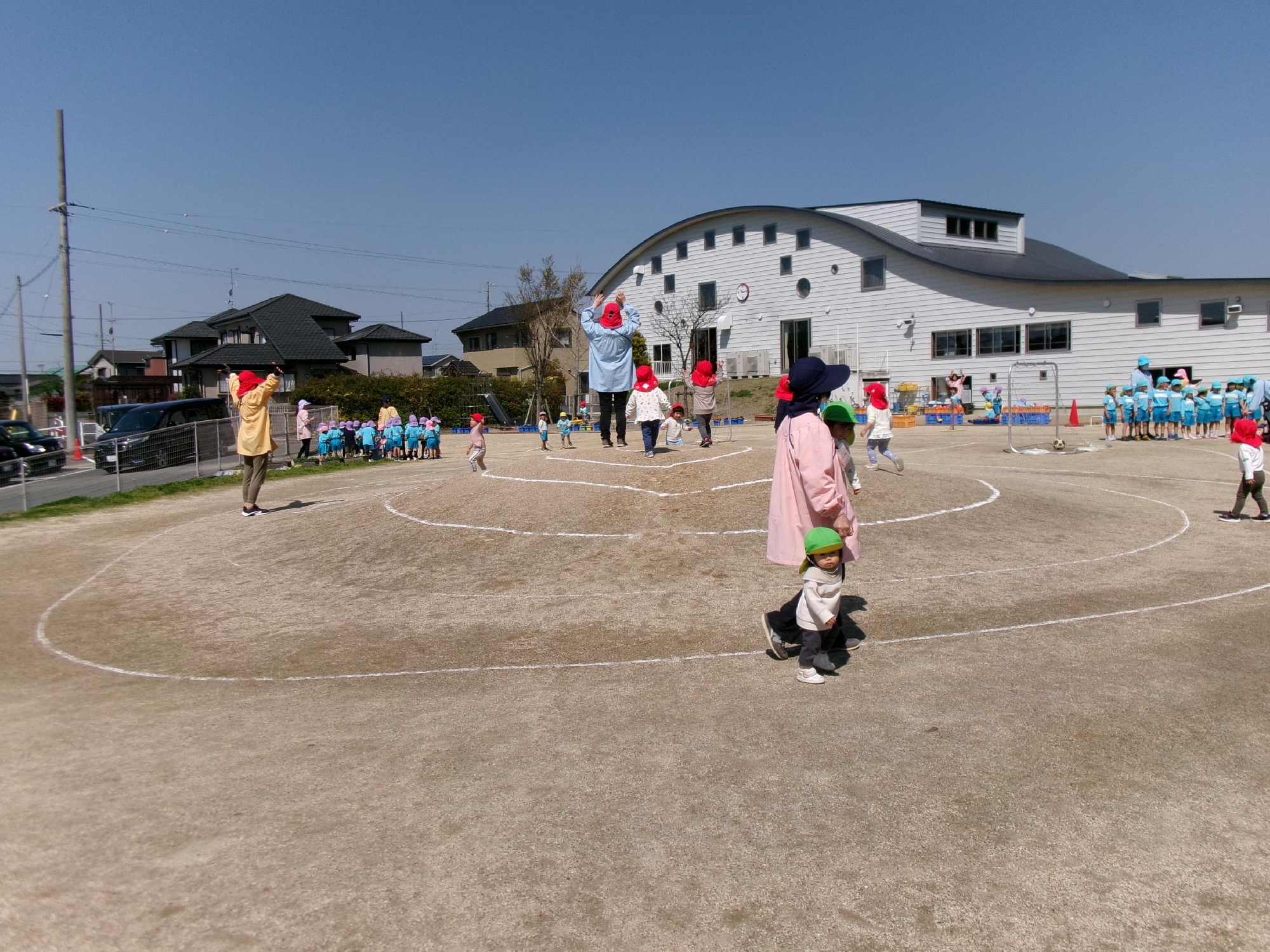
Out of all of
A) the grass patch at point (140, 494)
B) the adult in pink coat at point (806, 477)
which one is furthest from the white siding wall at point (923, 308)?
the adult in pink coat at point (806, 477)

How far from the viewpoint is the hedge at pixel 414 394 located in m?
40.8

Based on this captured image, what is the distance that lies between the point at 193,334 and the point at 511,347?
2375 cm

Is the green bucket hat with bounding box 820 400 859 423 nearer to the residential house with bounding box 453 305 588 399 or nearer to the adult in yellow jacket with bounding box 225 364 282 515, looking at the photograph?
the adult in yellow jacket with bounding box 225 364 282 515

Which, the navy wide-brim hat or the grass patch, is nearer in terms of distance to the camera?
the navy wide-brim hat

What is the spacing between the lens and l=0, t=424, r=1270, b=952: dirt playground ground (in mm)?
3225

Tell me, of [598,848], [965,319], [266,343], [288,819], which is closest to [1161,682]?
[598,848]

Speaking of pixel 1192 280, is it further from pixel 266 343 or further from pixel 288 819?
pixel 266 343

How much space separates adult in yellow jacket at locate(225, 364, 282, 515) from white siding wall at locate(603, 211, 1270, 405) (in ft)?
105

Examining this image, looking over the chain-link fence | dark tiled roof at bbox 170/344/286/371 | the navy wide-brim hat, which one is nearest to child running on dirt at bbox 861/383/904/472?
the navy wide-brim hat

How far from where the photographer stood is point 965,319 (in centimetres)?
3888

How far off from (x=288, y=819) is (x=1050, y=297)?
38.4 m

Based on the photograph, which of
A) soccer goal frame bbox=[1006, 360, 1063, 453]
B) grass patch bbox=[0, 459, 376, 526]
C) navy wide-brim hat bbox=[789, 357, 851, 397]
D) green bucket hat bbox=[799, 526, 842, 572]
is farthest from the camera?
soccer goal frame bbox=[1006, 360, 1063, 453]

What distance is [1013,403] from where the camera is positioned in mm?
36000

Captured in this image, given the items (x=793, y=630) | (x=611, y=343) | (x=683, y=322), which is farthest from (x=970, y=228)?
(x=793, y=630)
